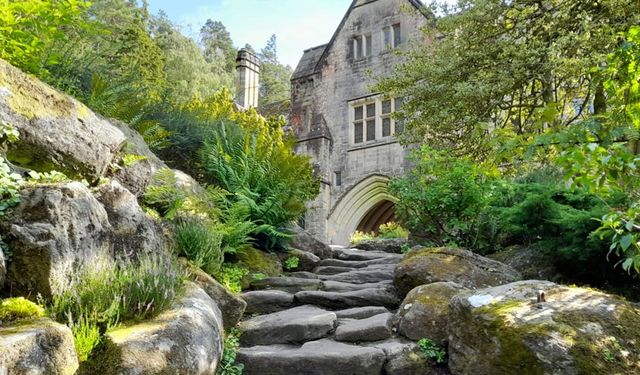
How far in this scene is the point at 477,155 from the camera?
8133mm

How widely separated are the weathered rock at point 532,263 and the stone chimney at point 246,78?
52.4 ft

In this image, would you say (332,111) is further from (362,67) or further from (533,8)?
(533,8)

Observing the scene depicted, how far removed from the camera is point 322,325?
4.32 metres

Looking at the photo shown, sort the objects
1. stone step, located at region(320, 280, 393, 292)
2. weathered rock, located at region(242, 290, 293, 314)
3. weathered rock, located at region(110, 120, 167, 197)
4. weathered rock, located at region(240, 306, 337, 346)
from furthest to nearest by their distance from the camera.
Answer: stone step, located at region(320, 280, 393, 292)
weathered rock, located at region(242, 290, 293, 314)
weathered rock, located at region(110, 120, 167, 197)
weathered rock, located at region(240, 306, 337, 346)

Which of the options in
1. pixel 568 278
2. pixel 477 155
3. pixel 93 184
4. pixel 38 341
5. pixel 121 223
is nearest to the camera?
pixel 38 341

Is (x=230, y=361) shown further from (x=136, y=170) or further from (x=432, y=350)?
(x=136, y=170)

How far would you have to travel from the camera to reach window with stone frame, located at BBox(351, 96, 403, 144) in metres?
15.3

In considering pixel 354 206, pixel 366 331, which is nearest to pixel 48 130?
pixel 366 331

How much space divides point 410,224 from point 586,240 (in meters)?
2.87

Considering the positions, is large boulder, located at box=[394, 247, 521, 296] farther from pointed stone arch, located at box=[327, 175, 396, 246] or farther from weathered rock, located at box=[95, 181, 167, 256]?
pointed stone arch, located at box=[327, 175, 396, 246]

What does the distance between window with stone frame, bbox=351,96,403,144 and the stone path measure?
370 inches

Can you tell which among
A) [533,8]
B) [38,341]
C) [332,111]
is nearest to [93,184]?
[38,341]

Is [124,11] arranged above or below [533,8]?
above

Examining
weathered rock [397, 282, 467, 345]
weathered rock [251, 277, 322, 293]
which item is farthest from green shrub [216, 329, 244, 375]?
weathered rock [251, 277, 322, 293]
